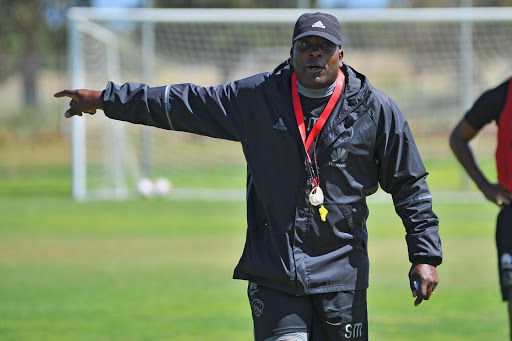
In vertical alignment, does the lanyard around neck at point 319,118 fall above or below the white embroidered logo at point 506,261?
above

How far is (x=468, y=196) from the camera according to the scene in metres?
22.7

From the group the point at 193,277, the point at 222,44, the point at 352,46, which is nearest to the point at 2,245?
the point at 193,277

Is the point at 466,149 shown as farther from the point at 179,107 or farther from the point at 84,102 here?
the point at 84,102

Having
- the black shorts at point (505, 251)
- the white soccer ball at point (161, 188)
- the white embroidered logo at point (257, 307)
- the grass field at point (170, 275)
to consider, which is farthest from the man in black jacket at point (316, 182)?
the white soccer ball at point (161, 188)

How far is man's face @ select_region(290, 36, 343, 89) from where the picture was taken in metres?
4.71

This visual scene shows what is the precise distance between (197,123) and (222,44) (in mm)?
19533

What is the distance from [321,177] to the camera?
4762mm

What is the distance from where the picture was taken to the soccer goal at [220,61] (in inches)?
854

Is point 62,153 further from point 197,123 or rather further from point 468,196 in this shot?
point 197,123

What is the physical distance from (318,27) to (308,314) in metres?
1.51

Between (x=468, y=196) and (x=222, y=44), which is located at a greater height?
(x=222, y=44)

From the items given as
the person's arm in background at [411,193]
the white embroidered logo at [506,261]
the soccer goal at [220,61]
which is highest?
the soccer goal at [220,61]

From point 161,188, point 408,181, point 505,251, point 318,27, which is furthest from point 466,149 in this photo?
point 161,188

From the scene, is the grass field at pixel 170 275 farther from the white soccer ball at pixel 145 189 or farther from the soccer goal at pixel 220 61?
the soccer goal at pixel 220 61
